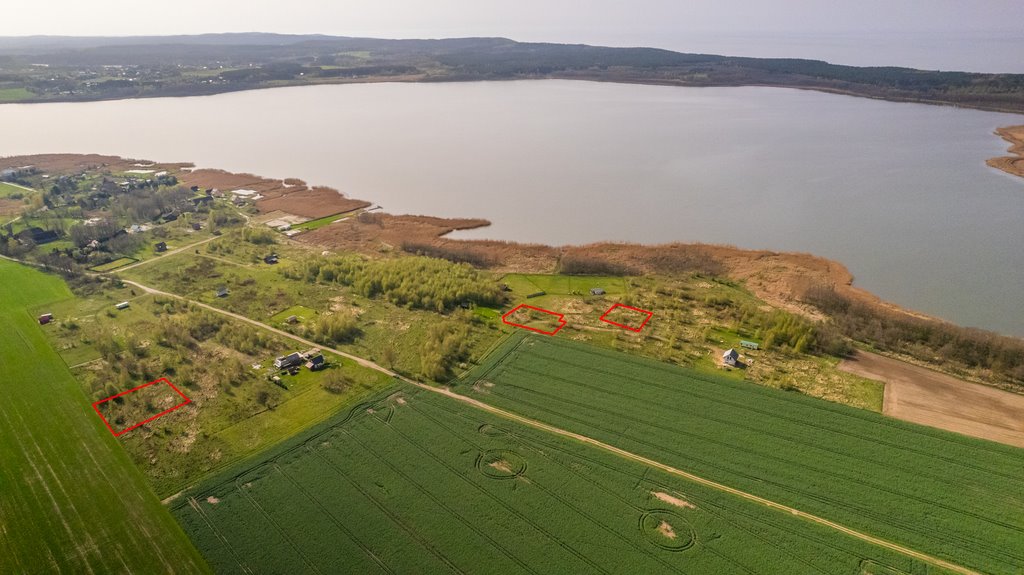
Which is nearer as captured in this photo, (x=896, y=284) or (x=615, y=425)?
(x=615, y=425)

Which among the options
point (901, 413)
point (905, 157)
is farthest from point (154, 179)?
point (905, 157)

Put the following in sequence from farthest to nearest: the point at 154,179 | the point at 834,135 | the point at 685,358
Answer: the point at 834,135
the point at 154,179
the point at 685,358

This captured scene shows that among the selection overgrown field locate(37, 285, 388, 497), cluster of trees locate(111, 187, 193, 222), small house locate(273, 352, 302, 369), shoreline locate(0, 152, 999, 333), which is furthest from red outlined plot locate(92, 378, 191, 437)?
cluster of trees locate(111, 187, 193, 222)

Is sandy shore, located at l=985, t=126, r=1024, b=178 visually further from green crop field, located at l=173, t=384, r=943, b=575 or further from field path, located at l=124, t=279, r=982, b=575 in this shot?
green crop field, located at l=173, t=384, r=943, b=575

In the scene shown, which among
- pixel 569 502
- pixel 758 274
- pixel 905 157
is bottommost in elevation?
pixel 569 502

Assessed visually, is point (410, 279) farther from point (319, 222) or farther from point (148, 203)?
point (148, 203)

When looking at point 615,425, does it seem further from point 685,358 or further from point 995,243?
point 995,243
